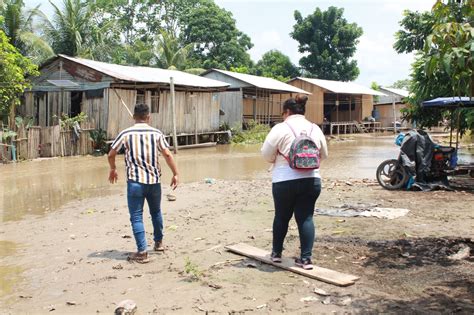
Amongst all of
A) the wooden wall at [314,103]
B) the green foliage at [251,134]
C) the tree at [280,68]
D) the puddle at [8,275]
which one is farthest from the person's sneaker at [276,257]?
the tree at [280,68]

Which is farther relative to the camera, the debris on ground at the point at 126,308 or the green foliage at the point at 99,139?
the green foliage at the point at 99,139

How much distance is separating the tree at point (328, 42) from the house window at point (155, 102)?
1049 inches

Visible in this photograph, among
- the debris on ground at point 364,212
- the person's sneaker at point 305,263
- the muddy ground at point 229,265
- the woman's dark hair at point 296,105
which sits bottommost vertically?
the muddy ground at point 229,265

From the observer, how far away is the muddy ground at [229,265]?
3822 millimetres

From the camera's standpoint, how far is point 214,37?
45781 mm

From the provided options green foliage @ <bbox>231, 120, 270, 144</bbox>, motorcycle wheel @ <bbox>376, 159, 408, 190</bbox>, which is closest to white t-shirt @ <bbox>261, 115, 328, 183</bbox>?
motorcycle wheel @ <bbox>376, 159, 408, 190</bbox>

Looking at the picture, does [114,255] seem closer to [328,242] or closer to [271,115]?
[328,242]

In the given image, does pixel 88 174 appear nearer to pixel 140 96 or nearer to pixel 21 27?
pixel 140 96

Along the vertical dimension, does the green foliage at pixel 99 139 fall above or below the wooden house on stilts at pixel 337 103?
below

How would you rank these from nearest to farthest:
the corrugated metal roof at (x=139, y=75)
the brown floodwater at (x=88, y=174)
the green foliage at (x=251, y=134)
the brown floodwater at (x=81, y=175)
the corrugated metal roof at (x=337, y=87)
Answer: the brown floodwater at (x=81, y=175) → the brown floodwater at (x=88, y=174) → the corrugated metal roof at (x=139, y=75) → the green foliage at (x=251, y=134) → the corrugated metal roof at (x=337, y=87)

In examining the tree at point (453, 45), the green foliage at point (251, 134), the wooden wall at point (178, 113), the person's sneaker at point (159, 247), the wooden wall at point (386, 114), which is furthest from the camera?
the wooden wall at point (386, 114)

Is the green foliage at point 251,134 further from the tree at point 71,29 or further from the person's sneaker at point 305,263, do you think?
the person's sneaker at point 305,263

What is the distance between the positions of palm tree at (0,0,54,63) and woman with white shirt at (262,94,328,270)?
71.4 feet

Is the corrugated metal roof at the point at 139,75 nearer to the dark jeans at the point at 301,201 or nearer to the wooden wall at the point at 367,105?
the dark jeans at the point at 301,201
